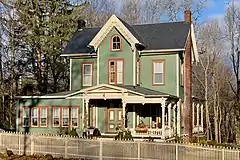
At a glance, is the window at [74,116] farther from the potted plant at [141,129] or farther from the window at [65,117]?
the potted plant at [141,129]

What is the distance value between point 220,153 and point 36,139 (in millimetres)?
9210

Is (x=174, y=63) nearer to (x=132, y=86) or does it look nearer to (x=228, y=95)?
(x=132, y=86)

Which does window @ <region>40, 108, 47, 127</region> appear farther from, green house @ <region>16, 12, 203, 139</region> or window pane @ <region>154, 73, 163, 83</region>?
window pane @ <region>154, 73, 163, 83</region>

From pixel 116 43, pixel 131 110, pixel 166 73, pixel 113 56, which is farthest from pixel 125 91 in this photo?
pixel 116 43

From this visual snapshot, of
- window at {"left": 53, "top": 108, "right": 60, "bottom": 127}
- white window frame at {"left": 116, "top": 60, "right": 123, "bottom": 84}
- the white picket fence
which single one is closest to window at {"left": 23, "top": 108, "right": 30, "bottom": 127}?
window at {"left": 53, "top": 108, "right": 60, "bottom": 127}

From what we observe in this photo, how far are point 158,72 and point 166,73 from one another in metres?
0.62

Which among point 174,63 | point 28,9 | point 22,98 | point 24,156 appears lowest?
point 24,156

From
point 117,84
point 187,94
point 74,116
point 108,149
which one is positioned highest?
point 117,84

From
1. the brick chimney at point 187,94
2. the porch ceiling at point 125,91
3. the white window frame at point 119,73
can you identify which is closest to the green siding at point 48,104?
the porch ceiling at point 125,91

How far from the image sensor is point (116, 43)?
31.3 m

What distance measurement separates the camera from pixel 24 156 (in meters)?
20.2

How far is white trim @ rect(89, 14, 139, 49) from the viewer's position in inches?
1192

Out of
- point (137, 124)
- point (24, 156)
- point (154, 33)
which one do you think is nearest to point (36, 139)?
point (24, 156)

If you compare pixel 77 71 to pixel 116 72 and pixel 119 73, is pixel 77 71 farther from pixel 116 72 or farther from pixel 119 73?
pixel 119 73
